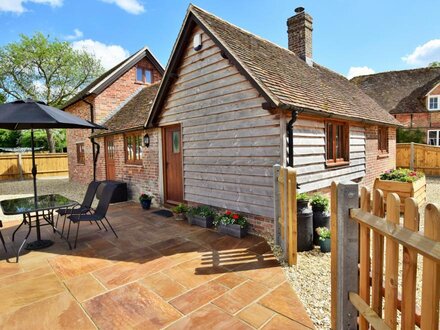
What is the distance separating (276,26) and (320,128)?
5.74 m

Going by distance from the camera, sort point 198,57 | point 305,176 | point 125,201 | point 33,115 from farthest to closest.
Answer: point 125,201 < point 198,57 < point 305,176 < point 33,115

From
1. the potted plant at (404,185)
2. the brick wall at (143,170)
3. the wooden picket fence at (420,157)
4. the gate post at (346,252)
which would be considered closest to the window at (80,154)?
the brick wall at (143,170)

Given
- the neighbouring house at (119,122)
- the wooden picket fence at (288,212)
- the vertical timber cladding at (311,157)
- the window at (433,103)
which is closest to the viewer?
the wooden picket fence at (288,212)

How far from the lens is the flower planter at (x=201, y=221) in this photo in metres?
6.12

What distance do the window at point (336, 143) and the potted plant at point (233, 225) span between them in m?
2.81

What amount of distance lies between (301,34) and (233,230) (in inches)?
321

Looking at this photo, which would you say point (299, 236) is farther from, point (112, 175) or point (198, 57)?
point (112, 175)

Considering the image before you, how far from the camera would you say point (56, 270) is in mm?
4043

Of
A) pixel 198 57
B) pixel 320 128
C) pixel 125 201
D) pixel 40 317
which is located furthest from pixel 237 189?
pixel 125 201

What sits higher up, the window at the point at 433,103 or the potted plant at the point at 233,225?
the window at the point at 433,103

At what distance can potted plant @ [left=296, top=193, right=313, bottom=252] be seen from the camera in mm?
4656

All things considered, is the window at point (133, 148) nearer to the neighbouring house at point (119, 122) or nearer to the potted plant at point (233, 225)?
the neighbouring house at point (119, 122)

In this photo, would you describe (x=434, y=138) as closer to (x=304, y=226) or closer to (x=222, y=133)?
(x=222, y=133)

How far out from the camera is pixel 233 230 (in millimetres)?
5477
